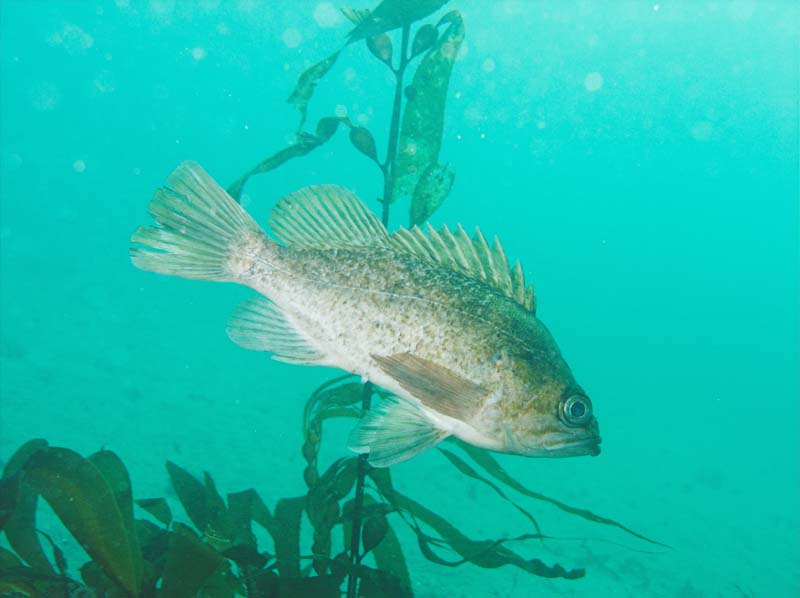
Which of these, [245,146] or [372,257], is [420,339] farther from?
[245,146]

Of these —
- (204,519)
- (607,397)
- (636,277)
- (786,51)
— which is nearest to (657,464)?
(204,519)

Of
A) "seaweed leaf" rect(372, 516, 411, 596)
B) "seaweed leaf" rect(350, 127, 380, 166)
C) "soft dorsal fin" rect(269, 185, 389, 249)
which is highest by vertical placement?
"seaweed leaf" rect(350, 127, 380, 166)

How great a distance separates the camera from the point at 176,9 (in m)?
101

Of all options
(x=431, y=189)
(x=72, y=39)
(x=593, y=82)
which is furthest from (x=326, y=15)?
(x=431, y=189)

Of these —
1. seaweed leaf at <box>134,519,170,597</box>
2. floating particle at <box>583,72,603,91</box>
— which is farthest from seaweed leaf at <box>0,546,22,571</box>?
floating particle at <box>583,72,603,91</box>

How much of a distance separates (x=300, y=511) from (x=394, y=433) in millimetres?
868

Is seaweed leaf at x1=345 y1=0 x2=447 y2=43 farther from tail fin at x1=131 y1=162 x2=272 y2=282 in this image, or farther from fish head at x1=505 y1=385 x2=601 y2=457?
fish head at x1=505 y1=385 x2=601 y2=457

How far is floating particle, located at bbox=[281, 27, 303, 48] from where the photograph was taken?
10844 centimetres

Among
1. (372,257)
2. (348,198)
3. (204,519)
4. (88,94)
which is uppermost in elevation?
(88,94)

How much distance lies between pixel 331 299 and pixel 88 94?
429ft

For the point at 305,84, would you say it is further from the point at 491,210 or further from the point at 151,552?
the point at 491,210

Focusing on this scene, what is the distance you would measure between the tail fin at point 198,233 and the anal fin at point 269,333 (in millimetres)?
140

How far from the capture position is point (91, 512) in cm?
168

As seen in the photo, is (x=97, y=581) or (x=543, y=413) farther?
(x=97, y=581)
